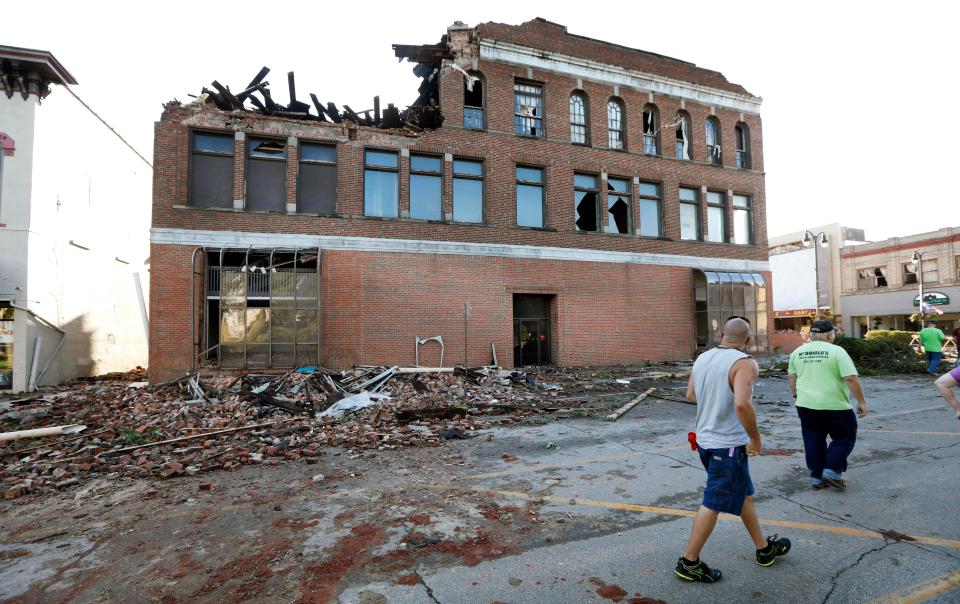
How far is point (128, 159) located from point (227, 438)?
17.8m

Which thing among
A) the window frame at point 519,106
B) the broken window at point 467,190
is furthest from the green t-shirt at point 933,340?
the broken window at point 467,190

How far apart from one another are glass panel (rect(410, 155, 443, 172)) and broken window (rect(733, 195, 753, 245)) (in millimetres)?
13769

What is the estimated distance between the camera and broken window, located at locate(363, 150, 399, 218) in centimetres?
1551

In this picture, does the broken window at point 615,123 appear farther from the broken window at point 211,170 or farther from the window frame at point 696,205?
the broken window at point 211,170

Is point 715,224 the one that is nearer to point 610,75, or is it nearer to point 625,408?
point 610,75

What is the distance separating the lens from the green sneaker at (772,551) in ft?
10.8

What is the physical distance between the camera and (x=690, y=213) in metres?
20.0

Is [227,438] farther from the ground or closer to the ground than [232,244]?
Answer: closer to the ground

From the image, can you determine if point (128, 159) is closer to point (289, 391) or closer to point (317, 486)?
point (289, 391)

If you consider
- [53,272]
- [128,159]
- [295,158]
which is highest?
[128,159]

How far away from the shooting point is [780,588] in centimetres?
305

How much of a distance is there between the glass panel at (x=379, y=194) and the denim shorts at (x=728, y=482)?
540 inches

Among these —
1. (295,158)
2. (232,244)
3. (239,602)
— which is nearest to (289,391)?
(232,244)

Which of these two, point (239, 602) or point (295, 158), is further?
point (295, 158)
